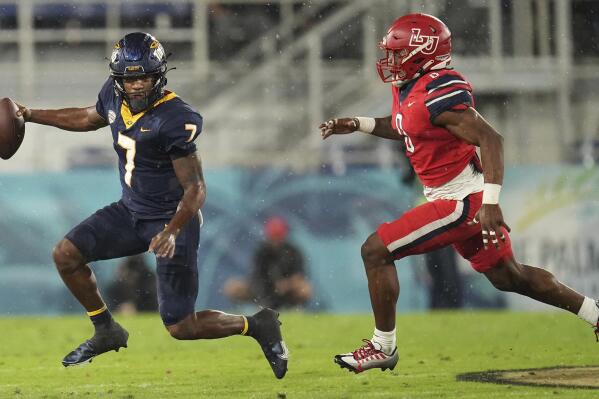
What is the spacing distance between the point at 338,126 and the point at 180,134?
0.98m

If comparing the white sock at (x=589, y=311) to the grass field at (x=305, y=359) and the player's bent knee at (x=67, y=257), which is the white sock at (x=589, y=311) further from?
the player's bent knee at (x=67, y=257)

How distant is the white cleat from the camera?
19.7ft

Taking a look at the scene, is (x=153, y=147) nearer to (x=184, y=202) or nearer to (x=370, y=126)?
(x=184, y=202)

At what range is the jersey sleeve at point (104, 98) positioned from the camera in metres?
6.16

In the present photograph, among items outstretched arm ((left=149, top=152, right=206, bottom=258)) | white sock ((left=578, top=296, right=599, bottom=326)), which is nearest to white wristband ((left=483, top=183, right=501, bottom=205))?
white sock ((left=578, top=296, right=599, bottom=326))

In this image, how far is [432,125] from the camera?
229 inches

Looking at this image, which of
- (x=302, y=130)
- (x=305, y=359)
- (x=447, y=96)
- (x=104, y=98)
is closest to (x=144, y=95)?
(x=104, y=98)

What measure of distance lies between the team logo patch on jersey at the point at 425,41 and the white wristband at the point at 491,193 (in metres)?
0.81

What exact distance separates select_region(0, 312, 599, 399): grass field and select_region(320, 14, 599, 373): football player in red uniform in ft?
1.31

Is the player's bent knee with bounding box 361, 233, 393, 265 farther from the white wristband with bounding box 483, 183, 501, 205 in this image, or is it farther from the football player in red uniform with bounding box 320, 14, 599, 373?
the white wristband with bounding box 483, 183, 501, 205

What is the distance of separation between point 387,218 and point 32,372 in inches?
206

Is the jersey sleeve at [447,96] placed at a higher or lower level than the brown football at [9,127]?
higher

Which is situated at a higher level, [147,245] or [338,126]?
[338,126]

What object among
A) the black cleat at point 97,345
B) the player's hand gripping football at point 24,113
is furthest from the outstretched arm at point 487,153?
the player's hand gripping football at point 24,113
